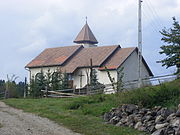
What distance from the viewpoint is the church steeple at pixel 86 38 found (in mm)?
61844

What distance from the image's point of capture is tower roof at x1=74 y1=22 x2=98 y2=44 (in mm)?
61844

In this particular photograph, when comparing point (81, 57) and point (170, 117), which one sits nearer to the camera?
point (170, 117)

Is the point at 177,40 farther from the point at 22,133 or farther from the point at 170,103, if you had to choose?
the point at 22,133

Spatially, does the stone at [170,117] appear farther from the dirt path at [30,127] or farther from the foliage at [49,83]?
the foliage at [49,83]

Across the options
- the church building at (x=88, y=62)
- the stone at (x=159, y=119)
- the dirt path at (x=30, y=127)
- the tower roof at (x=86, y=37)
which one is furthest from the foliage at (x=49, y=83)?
the stone at (x=159, y=119)

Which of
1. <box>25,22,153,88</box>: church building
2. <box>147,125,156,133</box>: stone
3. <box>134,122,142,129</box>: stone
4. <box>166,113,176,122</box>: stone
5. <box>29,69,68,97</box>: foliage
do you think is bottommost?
<box>147,125,156,133</box>: stone

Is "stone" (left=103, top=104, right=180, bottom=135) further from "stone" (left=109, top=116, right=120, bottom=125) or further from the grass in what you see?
the grass

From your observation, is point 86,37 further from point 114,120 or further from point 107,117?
point 114,120

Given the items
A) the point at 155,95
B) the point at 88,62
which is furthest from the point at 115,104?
the point at 88,62

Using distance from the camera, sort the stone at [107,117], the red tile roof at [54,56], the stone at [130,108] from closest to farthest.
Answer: the stone at [130,108], the stone at [107,117], the red tile roof at [54,56]

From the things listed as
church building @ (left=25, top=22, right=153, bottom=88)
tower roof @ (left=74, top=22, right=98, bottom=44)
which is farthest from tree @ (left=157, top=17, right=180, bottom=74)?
tower roof @ (left=74, top=22, right=98, bottom=44)

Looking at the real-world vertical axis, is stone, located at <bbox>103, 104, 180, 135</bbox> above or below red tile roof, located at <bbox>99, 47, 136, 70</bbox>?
below

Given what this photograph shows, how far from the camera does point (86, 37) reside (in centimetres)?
6200

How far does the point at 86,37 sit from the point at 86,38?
0.23 meters
